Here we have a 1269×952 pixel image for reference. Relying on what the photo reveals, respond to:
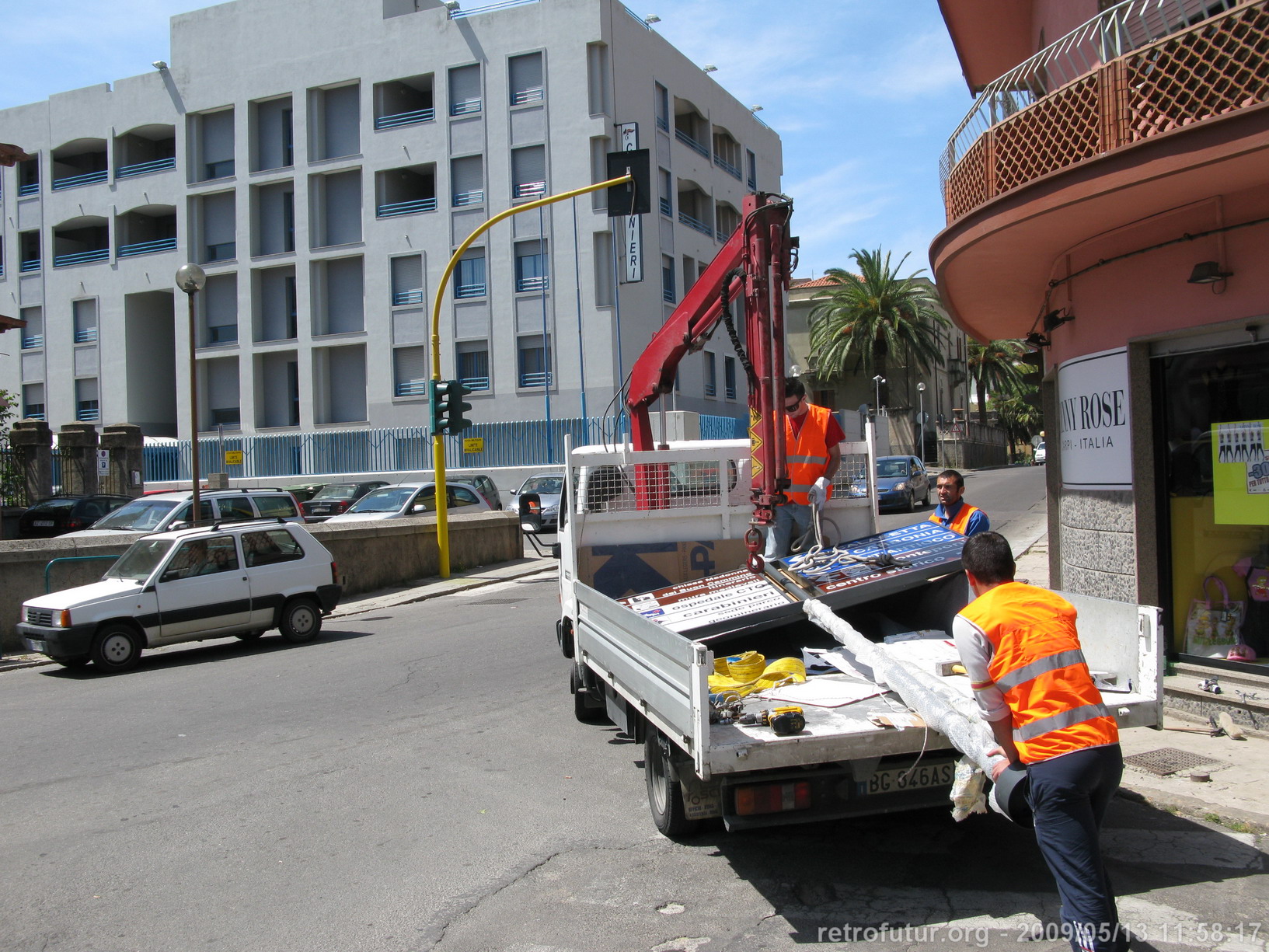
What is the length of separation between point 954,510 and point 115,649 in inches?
362

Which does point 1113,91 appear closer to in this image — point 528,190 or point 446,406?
point 446,406

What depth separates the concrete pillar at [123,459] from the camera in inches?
1022

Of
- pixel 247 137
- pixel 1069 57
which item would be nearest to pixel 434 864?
pixel 1069 57

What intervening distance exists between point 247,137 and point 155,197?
4.99m

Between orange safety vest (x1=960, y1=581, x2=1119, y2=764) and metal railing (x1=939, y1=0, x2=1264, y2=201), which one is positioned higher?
metal railing (x1=939, y1=0, x2=1264, y2=201)

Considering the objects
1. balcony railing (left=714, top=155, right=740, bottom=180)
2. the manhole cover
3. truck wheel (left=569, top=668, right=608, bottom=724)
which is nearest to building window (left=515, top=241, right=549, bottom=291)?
balcony railing (left=714, top=155, right=740, bottom=180)

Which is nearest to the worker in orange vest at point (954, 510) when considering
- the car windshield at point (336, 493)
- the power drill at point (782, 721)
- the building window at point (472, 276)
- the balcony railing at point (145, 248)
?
the power drill at point (782, 721)

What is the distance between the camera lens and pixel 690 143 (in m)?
41.4

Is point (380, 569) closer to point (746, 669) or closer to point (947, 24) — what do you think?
point (947, 24)

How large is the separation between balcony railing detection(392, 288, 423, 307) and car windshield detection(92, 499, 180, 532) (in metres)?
21.7

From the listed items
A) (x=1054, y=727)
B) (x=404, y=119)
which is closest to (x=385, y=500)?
(x=1054, y=727)

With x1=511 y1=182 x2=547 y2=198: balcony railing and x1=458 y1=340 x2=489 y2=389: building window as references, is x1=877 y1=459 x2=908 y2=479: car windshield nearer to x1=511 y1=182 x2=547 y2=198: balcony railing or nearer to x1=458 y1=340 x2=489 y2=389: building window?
x1=458 y1=340 x2=489 y2=389: building window

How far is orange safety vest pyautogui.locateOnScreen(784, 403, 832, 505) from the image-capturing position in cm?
788

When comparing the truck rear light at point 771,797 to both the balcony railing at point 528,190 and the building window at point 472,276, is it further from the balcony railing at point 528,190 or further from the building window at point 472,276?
the building window at point 472,276
